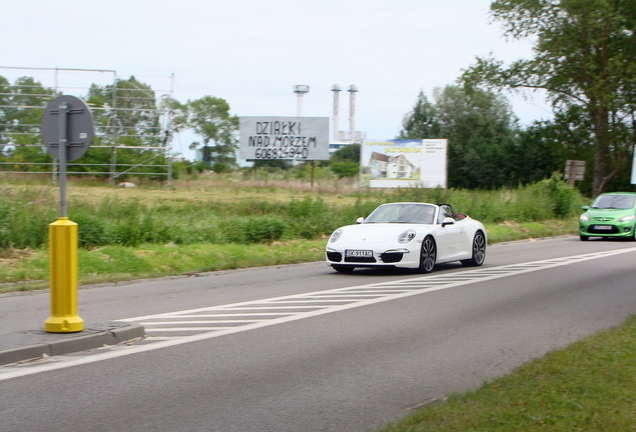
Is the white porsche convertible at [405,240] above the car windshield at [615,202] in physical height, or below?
below

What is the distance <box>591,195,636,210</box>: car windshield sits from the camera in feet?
85.0

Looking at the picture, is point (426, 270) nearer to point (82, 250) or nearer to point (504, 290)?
point (504, 290)

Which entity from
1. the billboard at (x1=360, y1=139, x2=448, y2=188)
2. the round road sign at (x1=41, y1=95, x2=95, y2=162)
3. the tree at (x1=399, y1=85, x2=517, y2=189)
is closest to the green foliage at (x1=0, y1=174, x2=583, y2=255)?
the round road sign at (x1=41, y1=95, x2=95, y2=162)

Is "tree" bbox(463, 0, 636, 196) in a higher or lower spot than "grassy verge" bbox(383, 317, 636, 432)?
higher

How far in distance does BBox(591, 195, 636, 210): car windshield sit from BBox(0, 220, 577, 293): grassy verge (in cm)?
1204

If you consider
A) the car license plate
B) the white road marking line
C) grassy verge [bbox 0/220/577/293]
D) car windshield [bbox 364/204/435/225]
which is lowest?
grassy verge [bbox 0/220/577/293]

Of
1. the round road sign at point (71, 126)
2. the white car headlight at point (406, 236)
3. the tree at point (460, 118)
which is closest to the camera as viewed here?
the round road sign at point (71, 126)

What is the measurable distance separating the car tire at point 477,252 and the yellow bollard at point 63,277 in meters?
10.3

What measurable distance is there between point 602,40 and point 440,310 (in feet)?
133

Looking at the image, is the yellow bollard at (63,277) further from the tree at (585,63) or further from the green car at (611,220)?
the tree at (585,63)

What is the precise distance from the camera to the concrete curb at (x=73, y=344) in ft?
21.0

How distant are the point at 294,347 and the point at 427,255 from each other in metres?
7.28

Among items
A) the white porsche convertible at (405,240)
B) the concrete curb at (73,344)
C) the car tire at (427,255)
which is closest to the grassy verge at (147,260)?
the white porsche convertible at (405,240)

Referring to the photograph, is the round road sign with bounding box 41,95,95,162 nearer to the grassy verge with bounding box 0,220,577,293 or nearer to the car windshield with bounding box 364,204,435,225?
the grassy verge with bounding box 0,220,577,293
